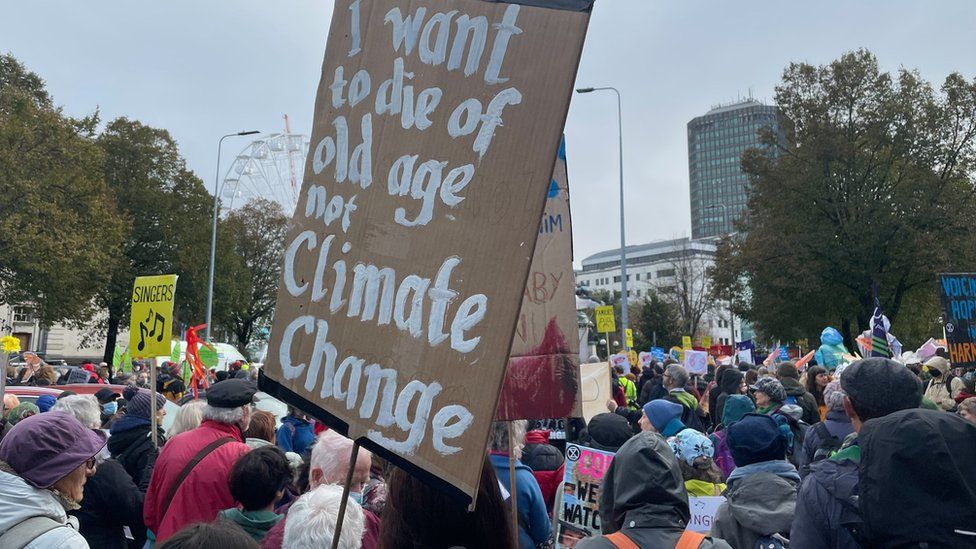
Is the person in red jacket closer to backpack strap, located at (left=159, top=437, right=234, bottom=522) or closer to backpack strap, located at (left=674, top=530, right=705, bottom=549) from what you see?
backpack strap, located at (left=159, top=437, right=234, bottom=522)

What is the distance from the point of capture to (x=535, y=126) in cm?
199

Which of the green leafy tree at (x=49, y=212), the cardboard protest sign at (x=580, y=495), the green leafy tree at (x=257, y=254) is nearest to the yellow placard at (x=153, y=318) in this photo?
the cardboard protest sign at (x=580, y=495)

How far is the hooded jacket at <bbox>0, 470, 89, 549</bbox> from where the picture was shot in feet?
9.06

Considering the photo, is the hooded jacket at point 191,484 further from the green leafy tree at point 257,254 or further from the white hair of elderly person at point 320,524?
the green leafy tree at point 257,254

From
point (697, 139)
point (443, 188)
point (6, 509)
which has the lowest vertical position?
point (6, 509)

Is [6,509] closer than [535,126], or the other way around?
[535,126]

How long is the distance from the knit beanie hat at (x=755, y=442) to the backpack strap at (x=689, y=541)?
47.6 inches

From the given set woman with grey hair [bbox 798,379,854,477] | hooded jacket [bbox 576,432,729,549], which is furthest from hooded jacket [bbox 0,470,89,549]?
woman with grey hair [bbox 798,379,854,477]

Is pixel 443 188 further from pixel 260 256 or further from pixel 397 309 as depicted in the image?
pixel 260 256

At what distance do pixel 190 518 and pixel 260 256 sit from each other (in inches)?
2109

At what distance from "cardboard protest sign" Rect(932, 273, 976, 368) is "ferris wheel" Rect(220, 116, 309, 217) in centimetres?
6466

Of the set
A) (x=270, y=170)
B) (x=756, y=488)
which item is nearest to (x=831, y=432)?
(x=756, y=488)

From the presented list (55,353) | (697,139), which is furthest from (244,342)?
(697,139)

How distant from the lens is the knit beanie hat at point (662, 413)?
582 centimetres
